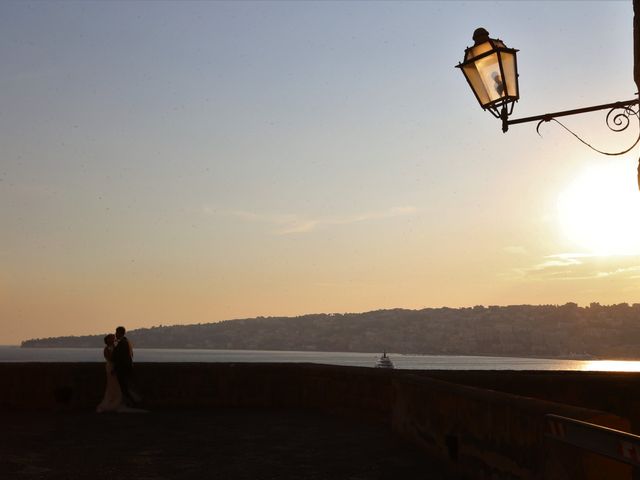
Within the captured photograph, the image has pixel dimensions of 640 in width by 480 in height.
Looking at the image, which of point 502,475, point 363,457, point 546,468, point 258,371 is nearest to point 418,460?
point 363,457

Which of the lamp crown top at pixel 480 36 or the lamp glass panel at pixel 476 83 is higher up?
the lamp crown top at pixel 480 36

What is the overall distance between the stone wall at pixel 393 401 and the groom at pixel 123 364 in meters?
0.58

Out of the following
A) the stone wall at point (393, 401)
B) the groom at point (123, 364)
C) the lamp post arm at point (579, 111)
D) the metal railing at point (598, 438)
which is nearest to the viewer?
the metal railing at point (598, 438)

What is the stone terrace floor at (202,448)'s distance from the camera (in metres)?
8.00

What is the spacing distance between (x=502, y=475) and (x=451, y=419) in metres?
1.54

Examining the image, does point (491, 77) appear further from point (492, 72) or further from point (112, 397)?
point (112, 397)

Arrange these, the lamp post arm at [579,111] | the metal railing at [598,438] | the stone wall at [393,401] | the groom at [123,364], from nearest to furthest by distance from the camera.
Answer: the metal railing at [598,438], the stone wall at [393,401], the lamp post arm at [579,111], the groom at [123,364]

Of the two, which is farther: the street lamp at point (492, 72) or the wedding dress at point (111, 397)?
the wedding dress at point (111, 397)

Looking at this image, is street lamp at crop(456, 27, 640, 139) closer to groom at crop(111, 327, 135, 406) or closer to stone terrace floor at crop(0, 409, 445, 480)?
stone terrace floor at crop(0, 409, 445, 480)

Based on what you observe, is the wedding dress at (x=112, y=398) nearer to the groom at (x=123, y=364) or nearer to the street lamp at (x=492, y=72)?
the groom at (x=123, y=364)

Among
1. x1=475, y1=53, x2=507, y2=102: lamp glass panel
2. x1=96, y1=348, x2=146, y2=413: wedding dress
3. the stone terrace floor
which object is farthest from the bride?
x1=475, y1=53, x2=507, y2=102: lamp glass panel

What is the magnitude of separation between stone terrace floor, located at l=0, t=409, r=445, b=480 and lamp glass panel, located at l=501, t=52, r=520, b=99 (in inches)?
158

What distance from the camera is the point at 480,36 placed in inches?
312

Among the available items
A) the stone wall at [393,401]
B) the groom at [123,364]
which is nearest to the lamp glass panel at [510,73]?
the stone wall at [393,401]
